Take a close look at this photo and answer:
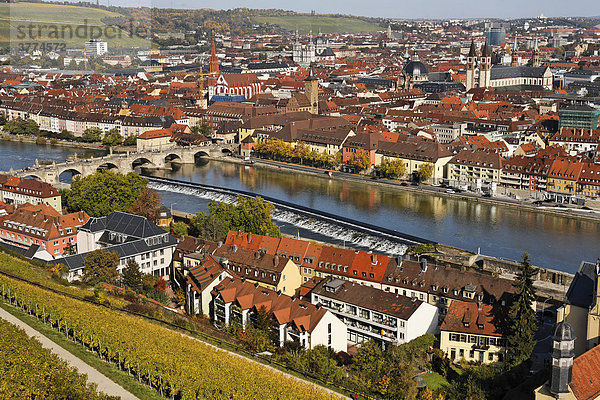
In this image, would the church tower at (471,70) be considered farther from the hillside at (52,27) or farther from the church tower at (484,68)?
the hillside at (52,27)

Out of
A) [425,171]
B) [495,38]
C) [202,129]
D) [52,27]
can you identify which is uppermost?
[52,27]

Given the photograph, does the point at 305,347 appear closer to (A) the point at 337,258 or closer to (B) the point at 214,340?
(B) the point at 214,340

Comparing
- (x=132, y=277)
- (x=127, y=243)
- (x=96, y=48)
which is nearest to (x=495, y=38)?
(x=96, y=48)

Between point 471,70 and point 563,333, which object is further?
point 471,70

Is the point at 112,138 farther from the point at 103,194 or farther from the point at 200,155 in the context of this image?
the point at 103,194

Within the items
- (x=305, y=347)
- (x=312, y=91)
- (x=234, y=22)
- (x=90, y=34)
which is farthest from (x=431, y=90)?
(x=234, y=22)

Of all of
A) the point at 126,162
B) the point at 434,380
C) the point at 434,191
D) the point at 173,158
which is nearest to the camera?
the point at 434,380

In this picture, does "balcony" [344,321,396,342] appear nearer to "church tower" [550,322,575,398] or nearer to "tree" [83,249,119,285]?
"church tower" [550,322,575,398]
